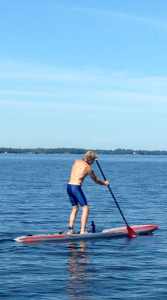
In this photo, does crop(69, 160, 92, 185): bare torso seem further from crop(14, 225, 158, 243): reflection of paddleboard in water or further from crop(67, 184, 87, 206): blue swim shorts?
crop(14, 225, 158, 243): reflection of paddleboard in water

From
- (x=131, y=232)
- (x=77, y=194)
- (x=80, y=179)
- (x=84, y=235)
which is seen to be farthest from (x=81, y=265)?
(x=131, y=232)

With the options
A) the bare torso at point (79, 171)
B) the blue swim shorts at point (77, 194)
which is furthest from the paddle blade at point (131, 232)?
the bare torso at point (79, 171)

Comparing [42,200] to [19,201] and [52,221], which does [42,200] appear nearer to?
[19,201]

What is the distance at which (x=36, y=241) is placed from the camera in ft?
49.8

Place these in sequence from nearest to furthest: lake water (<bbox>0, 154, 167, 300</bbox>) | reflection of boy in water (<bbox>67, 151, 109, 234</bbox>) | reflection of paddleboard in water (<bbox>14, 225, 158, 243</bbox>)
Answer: lake water (<bbox>0, 154, 167, 300</bbox>) → reflection of paddleboard in water (<bbox>14, 225, 158, 243</bbox>) → reflection of boy in water (<bbox>67, 151, 109, 234</bbox>)

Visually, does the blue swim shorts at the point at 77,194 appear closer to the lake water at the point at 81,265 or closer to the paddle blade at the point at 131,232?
the lake water at the point at 81,265

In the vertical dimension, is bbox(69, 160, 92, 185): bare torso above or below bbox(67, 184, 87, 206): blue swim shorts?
above

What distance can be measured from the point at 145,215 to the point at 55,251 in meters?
9.02

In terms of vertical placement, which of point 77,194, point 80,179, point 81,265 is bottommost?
point 81,265

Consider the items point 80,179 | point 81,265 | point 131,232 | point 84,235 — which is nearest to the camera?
point 81,265

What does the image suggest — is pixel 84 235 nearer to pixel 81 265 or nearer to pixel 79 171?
pixel 79 171

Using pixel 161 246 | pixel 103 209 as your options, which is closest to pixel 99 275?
pixel 161 246

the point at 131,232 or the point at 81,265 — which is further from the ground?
the point at 131,232

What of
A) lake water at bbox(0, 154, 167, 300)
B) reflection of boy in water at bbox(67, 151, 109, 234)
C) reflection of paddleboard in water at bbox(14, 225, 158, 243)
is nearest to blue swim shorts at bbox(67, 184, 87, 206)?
reflection of boy in water at bbox(67, 151, 109, 234)
